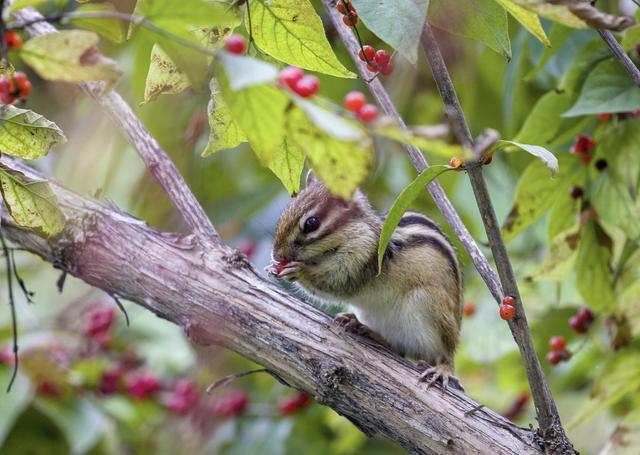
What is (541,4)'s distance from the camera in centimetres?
151

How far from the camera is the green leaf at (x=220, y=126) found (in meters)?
1.97

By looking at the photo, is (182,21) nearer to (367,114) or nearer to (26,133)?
(367,114)

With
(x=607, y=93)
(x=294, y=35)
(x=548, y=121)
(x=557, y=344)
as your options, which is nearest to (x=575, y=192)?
(x=548, y=121)

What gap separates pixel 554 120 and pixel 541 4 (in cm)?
131

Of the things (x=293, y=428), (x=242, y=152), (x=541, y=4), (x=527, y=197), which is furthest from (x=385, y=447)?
(x=541, y=4)

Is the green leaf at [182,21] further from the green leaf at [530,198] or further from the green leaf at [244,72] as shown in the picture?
the green leaf at [530,198]

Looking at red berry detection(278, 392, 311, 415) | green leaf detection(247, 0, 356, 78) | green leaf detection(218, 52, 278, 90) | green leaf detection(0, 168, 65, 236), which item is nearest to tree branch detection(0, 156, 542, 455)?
green leaf detection(0, 168, 65, 236)

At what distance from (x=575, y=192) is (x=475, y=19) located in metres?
1.12

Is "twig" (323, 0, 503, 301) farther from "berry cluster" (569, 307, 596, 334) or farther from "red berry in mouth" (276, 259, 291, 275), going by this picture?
"berry cluster" (569, 307, 596, 334)

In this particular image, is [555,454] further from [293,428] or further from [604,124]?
[293,428]

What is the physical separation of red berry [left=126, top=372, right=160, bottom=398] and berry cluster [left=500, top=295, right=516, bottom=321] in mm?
2641

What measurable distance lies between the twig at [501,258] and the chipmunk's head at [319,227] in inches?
34.6

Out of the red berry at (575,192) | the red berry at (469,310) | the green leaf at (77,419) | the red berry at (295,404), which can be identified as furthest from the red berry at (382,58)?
the green leaf at (77,419)

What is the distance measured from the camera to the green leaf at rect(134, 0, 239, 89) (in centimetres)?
134
